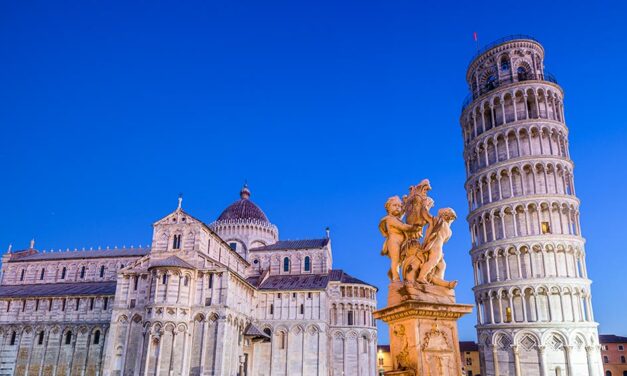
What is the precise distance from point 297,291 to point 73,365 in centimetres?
2721

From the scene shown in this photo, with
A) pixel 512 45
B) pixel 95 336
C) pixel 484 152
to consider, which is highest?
pixel 512 45

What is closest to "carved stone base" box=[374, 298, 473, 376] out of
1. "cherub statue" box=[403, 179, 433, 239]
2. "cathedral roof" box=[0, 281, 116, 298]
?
"cherub statue" box=[403, 179, 433, 239]

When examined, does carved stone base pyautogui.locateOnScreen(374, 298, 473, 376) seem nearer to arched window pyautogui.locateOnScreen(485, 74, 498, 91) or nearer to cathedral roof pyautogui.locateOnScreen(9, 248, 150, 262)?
arched window pyautogui.locateOnScreen(485, 74, 498, 91)

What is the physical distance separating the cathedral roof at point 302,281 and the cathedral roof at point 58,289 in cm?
1838

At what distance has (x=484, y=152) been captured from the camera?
46.8 m

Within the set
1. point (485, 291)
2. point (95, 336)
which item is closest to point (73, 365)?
point (95, 336)

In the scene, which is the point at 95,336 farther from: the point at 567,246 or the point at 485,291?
the point at 567,246

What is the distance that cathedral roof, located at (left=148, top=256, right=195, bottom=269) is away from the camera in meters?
43.8

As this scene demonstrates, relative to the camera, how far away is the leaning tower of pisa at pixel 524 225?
38.8 m

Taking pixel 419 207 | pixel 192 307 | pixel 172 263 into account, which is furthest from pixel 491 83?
pixel 419 207

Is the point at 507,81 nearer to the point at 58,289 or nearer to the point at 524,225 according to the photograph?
the point at 524,225

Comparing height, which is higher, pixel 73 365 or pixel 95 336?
pixel 95 336

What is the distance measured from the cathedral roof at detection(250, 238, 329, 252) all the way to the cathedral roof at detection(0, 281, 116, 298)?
2007 cm

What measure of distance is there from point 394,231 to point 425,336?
217 cm
